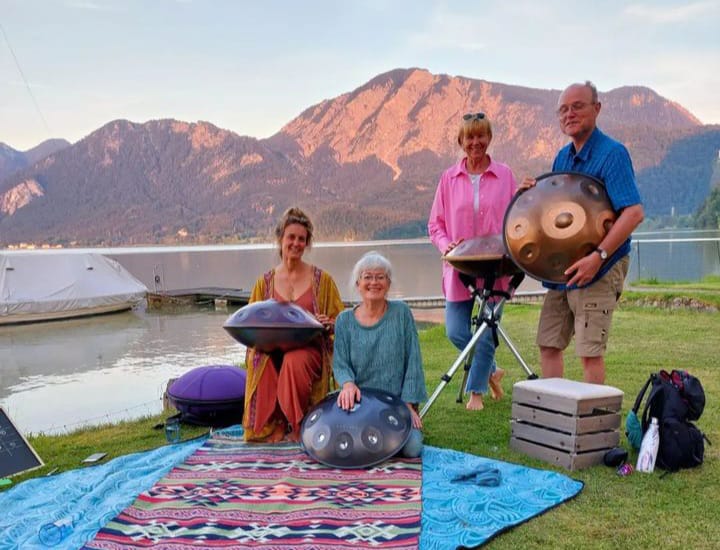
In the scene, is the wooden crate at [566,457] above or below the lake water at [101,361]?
above

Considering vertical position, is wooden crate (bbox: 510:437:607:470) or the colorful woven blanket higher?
wooden crate (bbox: 510:437:607:470)

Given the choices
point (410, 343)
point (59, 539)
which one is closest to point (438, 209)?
point (410, 343)

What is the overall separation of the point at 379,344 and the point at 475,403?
1.52 m

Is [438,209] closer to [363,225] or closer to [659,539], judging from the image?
[659,539]

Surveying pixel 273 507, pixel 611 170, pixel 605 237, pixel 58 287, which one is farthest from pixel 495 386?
pixel 58 287

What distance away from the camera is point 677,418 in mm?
3617

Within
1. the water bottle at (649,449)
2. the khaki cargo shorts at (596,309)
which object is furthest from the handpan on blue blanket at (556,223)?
the water bottle at (649,449)

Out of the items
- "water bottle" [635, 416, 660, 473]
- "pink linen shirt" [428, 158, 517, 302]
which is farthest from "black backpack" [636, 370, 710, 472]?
"pink linen shirt" [428, 158, 517, 302]

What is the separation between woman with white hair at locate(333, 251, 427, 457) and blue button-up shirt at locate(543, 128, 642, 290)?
1098mm

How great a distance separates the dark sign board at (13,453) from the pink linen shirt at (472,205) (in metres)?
3.36

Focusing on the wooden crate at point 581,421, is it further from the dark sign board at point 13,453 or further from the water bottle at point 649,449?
the dark sign board at point 13,453

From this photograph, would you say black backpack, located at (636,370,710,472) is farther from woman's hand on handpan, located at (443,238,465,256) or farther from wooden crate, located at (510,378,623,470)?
woman's hand on handpan, located at (443,238,465,256)

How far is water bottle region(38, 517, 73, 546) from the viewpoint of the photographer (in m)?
2.91

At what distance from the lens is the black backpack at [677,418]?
11.6ft
